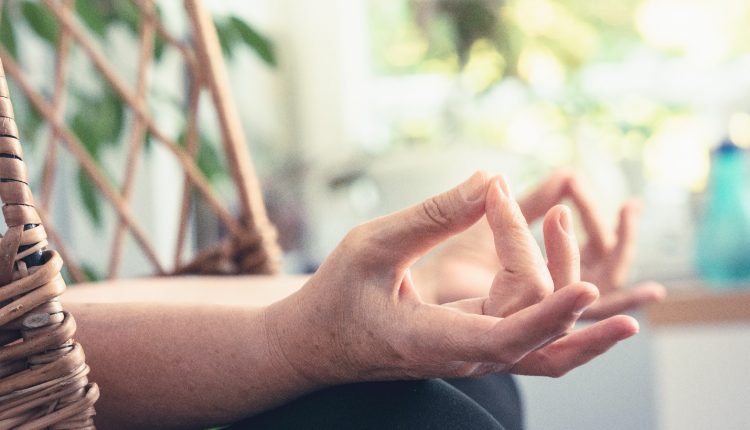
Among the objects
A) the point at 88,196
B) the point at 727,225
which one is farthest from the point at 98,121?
the point at 727,225

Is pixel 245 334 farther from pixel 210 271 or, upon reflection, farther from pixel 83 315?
pixel 210 271

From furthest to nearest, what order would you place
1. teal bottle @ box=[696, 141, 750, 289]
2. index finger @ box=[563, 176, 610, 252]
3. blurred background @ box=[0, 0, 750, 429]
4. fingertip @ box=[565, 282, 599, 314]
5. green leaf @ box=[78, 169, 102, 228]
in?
blurred background @ box=[0, 0, 750, 429]
teal bottle @ box=[696, 141, 750, 289]
green leaf @ box=[78, 169, 102, 228]
index finger @ box=[563, 176, 610, 252]
fingertip @ box=[565, 282, 599, 314]

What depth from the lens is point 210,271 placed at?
3.17 ft

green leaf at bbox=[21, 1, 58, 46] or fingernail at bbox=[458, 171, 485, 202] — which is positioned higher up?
green leaf at bbox=[21, 1, 58, 46]

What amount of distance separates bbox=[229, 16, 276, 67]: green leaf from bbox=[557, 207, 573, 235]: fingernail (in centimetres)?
91

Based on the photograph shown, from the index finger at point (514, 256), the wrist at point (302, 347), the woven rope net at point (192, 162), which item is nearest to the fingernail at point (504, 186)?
the index finger at point (514, 256)

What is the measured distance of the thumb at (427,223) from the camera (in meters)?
0.45

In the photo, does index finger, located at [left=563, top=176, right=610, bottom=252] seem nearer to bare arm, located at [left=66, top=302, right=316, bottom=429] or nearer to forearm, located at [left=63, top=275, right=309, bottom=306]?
forearm, located at [left=63, top=275, right=309, bottom=306]

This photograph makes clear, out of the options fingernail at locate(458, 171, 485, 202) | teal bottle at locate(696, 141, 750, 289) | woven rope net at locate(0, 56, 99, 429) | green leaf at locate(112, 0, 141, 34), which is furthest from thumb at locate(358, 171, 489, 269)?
teal bottle at locate(696, 141, 750, 289)

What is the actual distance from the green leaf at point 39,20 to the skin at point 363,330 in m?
0.73

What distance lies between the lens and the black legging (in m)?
Answer: 0.48

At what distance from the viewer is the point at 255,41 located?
133cm

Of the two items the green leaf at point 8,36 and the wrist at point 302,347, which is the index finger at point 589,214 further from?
the green leaf at point 8,36

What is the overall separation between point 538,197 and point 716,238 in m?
0.96
